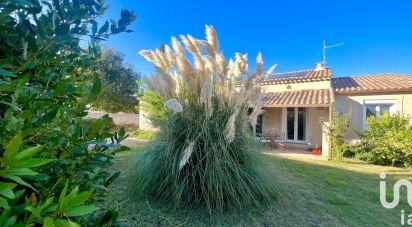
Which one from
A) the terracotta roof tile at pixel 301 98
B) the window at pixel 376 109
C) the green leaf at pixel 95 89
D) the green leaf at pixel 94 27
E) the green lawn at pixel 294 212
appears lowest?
the green lawn at pixel 294 212

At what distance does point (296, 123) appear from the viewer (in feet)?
46.5

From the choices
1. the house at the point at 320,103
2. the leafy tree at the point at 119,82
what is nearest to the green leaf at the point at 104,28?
the house at the point at 320,103

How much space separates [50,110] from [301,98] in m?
13.8

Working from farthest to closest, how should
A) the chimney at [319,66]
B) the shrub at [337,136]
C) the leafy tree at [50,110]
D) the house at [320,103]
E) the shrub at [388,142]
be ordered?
the chimney at [319,66] → the house at [320,103] → the shrub at [337,136] → the shrub at [388,142] → the leafy tree at [50,110]

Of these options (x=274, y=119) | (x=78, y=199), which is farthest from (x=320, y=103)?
(x=78, y=199)

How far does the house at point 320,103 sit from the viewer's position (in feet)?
39.0

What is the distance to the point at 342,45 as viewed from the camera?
1564 cm

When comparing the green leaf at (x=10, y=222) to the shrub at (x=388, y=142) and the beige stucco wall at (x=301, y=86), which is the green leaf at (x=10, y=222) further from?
the beige stucco wall at (x=301, y=86)

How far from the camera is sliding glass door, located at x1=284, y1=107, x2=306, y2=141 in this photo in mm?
14031

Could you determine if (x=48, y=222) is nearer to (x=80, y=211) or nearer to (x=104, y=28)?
(x=80, y=211)

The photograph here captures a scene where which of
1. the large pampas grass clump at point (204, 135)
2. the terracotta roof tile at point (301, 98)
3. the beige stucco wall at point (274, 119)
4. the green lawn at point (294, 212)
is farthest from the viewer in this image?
the beige stucco wall at point (274, 119)

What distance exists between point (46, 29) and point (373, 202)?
5473mm

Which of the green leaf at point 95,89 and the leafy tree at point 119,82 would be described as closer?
the green leaf at point 95,89

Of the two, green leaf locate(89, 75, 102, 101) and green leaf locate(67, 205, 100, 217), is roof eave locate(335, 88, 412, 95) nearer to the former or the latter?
green leaf locate(89, 75, 102, 101)
